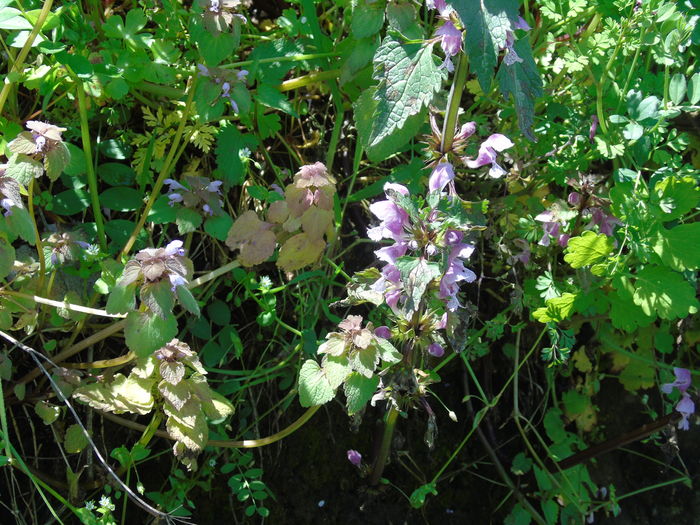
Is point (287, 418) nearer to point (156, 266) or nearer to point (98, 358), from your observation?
point (98, 358)

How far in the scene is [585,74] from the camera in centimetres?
153

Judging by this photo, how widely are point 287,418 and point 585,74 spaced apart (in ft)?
3.27

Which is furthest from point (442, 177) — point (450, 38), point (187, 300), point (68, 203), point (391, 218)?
point (68, 203)

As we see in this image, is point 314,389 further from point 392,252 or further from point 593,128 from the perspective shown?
point 593,128

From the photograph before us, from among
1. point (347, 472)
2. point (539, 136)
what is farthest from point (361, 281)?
point (347, 472)

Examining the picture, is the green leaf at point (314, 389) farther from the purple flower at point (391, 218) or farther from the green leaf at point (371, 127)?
the green leaf at point (371, 127)

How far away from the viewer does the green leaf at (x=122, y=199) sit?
5.15 feet

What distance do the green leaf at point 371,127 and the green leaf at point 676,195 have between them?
46 cm

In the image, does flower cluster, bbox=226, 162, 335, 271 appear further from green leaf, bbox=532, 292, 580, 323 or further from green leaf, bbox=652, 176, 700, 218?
green leaf, bbox=652, 176, 700, 218

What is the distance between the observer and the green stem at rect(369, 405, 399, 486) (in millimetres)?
1505

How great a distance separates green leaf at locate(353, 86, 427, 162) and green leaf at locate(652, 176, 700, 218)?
46 cm

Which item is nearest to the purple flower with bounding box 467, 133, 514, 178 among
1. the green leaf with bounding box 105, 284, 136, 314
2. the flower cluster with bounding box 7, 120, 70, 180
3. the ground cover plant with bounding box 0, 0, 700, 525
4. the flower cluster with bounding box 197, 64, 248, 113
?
the ground cover plant with bounding box 0, 0, 700, 525

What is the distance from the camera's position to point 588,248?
4.61 feet

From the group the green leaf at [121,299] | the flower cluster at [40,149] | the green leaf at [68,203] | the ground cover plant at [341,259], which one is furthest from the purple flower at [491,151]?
the green leaf at [68,203]
